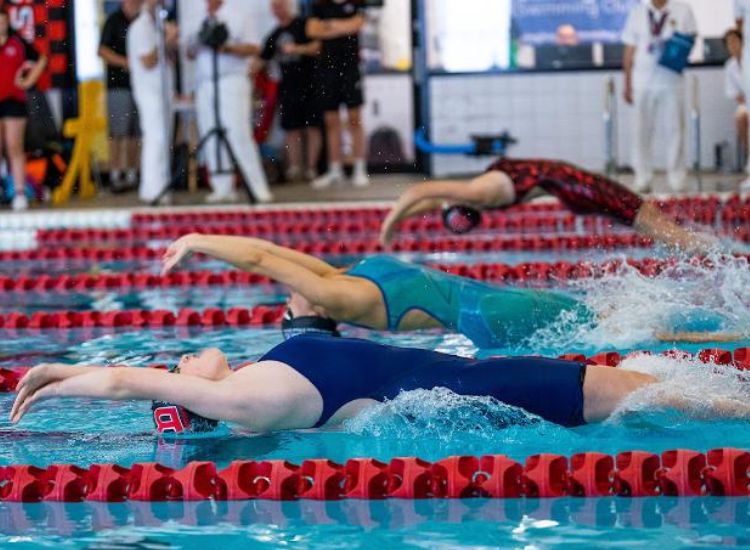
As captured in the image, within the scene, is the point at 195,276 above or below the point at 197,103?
below

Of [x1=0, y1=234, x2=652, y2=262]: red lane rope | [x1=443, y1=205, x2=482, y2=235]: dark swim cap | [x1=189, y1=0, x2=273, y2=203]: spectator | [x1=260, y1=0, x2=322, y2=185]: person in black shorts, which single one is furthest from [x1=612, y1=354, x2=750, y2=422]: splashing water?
[x1=260, y1=0, x2=322, y2=185]: person in black shorts

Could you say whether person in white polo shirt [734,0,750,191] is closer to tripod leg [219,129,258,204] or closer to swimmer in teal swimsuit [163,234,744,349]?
tripod leg [219,129,258,204]

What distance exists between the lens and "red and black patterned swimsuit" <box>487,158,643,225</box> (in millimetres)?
6434

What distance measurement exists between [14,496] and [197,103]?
8176mm

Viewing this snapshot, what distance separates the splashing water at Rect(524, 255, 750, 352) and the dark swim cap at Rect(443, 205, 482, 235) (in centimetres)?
59

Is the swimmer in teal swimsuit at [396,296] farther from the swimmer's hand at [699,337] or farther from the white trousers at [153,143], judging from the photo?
the white trousers at [153,143]

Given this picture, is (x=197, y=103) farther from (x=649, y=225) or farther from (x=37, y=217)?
(x=649, y=225)

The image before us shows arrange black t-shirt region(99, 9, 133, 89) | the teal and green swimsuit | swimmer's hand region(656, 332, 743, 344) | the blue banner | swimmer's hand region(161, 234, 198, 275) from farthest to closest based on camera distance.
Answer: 1. the blue banner
2. black t-shirt region(99, 9, 133, 89)
3. swimmer's hand region(656, 332, 743, 344)
4. the teal and green swimsuit
5. swimmer's hand region(161, 234, 198, 275)

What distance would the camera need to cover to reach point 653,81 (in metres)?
11.2

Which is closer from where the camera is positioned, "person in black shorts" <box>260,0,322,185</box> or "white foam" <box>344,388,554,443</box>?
"white foam" <box>344,388,554,443</box>

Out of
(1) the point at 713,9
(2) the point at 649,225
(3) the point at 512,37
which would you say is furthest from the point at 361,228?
(1) the point at 713,9

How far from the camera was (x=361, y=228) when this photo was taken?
32.6 ft

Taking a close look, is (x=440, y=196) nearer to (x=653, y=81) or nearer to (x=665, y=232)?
(x=665, y=232)

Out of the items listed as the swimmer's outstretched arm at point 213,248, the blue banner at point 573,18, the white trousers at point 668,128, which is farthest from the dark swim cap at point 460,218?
the blue banner at point 573,18
